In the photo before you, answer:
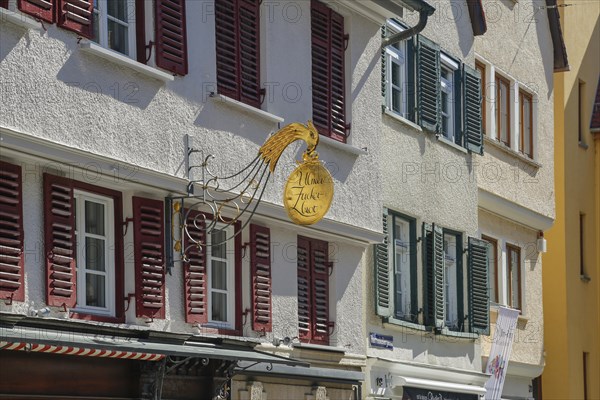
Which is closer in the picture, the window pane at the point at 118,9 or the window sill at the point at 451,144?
the window pane at the point at 118,9

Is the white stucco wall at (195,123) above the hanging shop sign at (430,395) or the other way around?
above

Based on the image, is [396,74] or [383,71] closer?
[383,71]

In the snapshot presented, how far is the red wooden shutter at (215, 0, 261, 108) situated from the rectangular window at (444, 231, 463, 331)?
6981mm

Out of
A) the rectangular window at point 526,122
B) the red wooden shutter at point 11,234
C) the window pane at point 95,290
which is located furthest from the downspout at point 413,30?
the red wooden shutter at point 11,234

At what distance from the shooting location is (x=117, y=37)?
16766mm

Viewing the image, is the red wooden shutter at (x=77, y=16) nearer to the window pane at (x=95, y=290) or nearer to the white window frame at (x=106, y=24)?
the white window frame at (x=106, y=24)

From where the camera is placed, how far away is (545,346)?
108 ft

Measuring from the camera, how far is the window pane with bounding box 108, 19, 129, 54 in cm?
1661

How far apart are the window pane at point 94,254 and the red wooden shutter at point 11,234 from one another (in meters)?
1.26

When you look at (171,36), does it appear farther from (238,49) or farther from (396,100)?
(396,100)

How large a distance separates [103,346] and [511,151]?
15424 millimetres

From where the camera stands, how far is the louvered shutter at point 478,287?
86.3 feet

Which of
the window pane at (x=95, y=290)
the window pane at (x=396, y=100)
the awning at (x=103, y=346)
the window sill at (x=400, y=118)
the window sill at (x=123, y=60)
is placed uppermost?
the window pane at (x=396, y=100)

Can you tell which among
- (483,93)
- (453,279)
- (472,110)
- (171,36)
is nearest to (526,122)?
(483,93)
